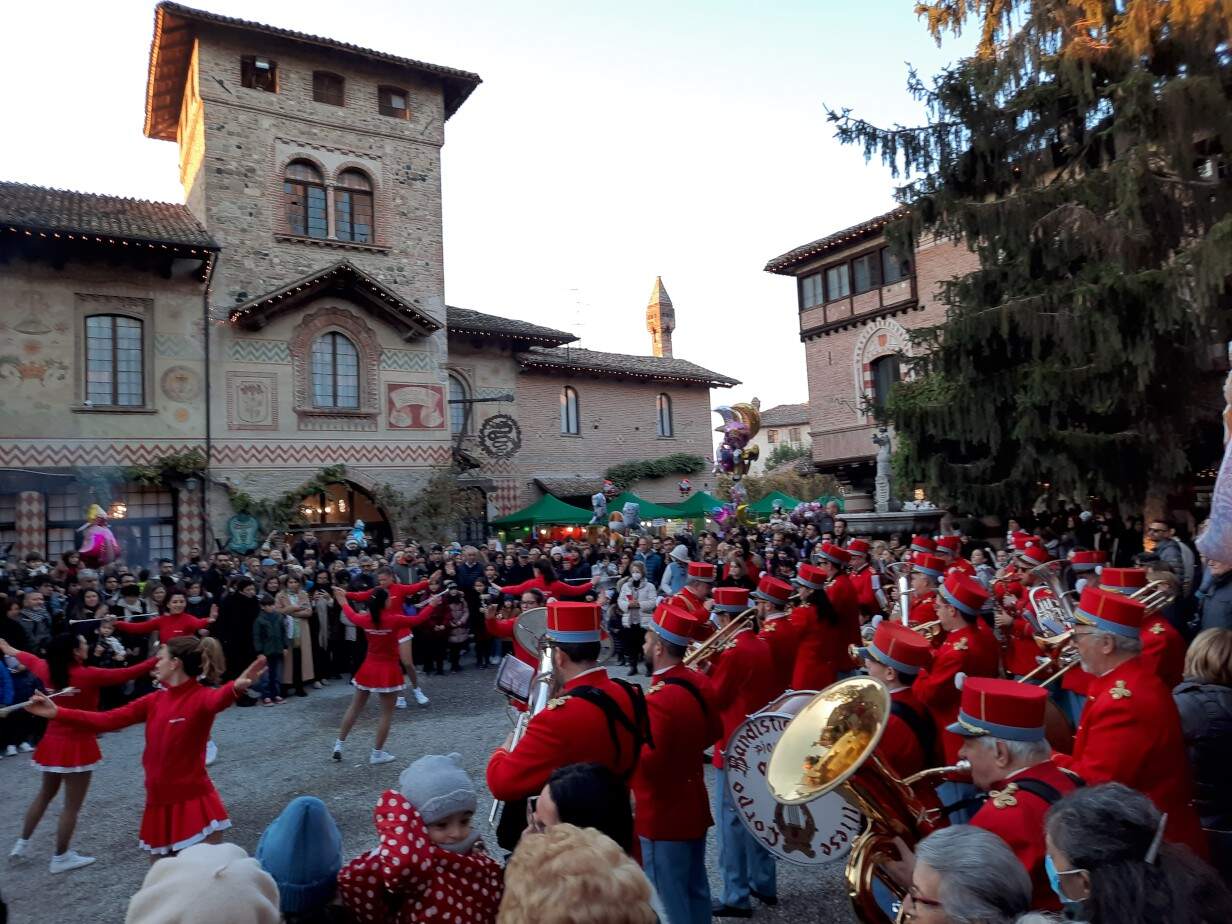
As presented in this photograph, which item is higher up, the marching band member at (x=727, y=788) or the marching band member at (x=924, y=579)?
the marching band member at (x=924, y=579)

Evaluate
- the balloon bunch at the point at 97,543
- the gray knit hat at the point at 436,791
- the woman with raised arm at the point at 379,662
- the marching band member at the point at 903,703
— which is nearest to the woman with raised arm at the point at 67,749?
the woman with raised arm at the point at 379,662

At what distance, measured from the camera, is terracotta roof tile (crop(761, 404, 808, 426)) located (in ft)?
288

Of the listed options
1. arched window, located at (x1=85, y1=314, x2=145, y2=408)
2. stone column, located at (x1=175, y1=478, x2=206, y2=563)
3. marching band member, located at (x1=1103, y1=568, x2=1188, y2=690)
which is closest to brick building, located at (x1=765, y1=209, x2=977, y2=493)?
stone column, located at (x1=175, y1=478, x2=206, y2=563)

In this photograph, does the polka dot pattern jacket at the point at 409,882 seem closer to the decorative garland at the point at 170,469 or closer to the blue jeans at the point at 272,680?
the blue jeans at the point at 272,680

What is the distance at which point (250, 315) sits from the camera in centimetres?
2180

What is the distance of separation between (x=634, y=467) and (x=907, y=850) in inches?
1124

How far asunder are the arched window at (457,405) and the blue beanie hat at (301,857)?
24248 mm

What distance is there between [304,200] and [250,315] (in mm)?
3959

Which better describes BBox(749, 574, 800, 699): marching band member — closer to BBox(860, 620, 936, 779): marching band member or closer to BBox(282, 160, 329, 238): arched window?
BBox(860, 620, 936, 779): marching band member

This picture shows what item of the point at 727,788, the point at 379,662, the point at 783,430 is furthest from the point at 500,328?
the point at 783,430

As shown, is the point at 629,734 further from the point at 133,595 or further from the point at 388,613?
the point at 133,595

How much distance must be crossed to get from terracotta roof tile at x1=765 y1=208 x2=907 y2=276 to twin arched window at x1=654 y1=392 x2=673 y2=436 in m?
6.43

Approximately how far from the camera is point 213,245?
2061cm

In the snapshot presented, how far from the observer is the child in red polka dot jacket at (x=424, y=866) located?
2617 mm
